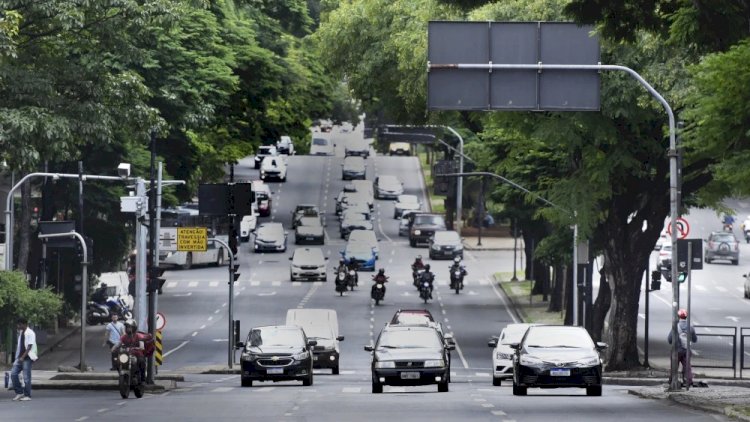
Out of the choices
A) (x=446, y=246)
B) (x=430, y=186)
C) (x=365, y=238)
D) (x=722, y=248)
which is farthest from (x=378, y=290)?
(x=430, y=186)

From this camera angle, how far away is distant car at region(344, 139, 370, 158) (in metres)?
152

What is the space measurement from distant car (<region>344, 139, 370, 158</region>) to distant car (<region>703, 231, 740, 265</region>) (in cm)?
5878

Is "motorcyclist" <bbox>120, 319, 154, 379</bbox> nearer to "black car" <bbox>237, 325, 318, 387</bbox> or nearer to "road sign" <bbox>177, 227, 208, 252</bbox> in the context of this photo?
"black car" <bbox>237, 325, 318, 387</bbox>

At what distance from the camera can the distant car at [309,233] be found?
100562 mm

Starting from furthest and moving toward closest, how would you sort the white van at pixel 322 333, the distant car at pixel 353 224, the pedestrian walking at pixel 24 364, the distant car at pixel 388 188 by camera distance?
the distant car at pixel 388 188 < the distant car at pixel 353 224 < the white van at pixel 322 333 < the pedestrian walking at pixel 24 364

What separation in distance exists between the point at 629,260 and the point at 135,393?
58.2ft

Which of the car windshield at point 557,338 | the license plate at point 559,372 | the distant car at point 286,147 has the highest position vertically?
the distant car at point 286,147

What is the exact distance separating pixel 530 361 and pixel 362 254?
5615 cm

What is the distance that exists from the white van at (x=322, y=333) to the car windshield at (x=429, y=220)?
160ft

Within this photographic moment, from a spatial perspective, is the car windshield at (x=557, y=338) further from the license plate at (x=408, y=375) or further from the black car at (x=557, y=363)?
the license plate at (x=408, y=375)

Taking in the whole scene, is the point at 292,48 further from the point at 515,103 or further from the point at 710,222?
the point at 515,103

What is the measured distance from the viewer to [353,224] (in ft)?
343

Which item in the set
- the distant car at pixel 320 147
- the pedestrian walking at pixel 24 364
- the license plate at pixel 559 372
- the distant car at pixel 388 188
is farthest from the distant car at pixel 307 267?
the distant car at pixel 320 147

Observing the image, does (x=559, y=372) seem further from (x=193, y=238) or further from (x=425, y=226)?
(x=425, y=226)
